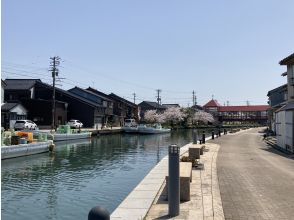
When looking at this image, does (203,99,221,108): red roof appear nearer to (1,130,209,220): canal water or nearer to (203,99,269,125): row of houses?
(203,99,269,125): row of houses

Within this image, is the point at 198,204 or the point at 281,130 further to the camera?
the point at 281,130

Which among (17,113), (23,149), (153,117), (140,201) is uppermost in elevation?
(153,117)

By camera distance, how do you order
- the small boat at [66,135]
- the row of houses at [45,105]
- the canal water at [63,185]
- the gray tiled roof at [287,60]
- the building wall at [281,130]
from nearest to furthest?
the canal water at [63,185]
the building wall at [281,130]
the gray tiled roof at [287,60]
the small boat at [66,135]
the row of houses at [45,105]

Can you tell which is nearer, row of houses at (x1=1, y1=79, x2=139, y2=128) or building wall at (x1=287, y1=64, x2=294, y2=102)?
building wall at (x1=287, y1=64, x2=294, y2=102)

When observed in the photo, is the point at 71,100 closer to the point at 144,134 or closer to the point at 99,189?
the point at 144,134

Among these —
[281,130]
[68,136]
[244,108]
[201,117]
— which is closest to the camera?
[281,130]

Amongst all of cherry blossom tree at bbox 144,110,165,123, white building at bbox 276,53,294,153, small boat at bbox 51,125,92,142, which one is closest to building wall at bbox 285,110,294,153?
white building at bbox 276,53,294,153

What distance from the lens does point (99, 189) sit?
642 inches

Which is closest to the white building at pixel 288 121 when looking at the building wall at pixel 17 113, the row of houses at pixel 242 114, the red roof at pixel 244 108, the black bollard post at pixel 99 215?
the black bollard post at pixel 99 215

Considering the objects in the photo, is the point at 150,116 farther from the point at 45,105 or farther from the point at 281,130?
the point at 281,130

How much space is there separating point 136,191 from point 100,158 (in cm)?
1830

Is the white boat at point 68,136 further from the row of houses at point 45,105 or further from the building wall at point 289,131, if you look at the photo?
the building wall at point 289,131

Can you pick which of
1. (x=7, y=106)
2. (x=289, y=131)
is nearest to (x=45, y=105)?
(x=7, y=106)

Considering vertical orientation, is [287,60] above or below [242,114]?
above
